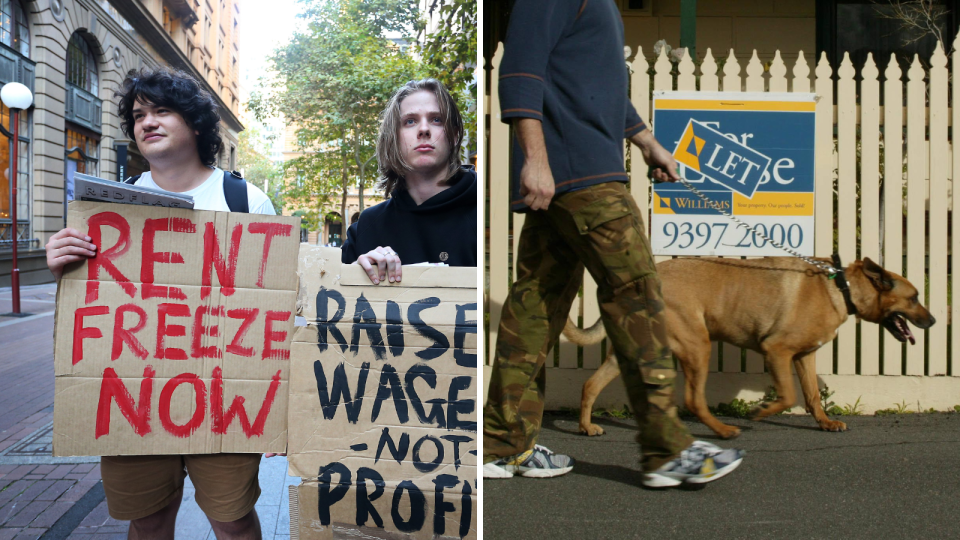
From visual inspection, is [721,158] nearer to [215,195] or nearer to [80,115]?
[215,195]

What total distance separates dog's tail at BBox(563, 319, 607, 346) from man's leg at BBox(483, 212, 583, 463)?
52.9 inches

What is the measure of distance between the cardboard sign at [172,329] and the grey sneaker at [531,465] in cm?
83

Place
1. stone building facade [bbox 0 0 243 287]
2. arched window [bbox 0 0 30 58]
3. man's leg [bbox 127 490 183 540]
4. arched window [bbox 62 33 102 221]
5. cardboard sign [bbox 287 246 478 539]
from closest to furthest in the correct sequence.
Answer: cardboard sign [bbox 287 246 478 539] → man's leg [bbox 127 490 183 540] → arched window [bbox 0 0 30 58] → stone building facade [bbox 0 0 243 287] → arched window [bbox 62 33 102 221]

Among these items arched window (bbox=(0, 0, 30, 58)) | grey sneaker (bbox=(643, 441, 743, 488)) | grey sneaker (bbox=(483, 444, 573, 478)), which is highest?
arched window (bbox=(0, 0, 30, 58))

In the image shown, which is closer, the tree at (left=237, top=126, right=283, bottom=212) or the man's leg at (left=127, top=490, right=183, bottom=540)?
the man's leg at (left=127, top=490, right=183, bottom=540)

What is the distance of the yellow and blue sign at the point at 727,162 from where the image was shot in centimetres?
405

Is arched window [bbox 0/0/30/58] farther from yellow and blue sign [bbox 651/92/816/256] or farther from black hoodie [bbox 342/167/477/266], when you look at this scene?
black hoodie [bbox 342/167/477/266]

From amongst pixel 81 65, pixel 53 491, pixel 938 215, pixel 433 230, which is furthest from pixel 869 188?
pixel 81 65

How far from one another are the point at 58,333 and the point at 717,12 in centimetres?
708

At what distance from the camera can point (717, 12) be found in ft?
23.9

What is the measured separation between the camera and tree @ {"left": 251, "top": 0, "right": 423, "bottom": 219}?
2438 millimetres

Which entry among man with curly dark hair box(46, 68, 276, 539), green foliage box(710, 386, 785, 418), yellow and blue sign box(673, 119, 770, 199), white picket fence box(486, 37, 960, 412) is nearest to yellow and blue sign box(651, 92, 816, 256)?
yellow and blue sign box(673, 119, 770, 199)

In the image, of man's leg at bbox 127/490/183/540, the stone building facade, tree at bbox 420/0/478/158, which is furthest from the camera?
the stone building facade

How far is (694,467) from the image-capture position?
2188 mm
